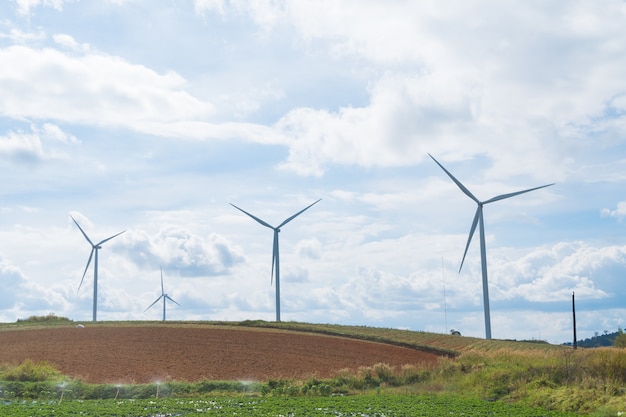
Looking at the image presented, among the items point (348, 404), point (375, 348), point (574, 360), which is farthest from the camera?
point (375, 348)

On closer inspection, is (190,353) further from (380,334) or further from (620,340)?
(620,340)

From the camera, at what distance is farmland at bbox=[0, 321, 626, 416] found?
38.1m

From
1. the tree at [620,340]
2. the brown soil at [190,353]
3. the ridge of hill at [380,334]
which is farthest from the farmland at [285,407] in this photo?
the ridge of hill at [380,334]

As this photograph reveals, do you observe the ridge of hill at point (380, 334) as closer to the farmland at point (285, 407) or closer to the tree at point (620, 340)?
the tree at point (620, 340)

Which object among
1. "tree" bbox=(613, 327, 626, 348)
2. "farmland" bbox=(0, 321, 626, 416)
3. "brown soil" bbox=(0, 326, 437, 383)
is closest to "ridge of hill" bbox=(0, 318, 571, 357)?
"farmland" bbox=(0, 321, 626, 416)

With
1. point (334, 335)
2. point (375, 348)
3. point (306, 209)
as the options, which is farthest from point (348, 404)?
point (306, 209)

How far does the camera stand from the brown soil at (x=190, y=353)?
51562 millimetres

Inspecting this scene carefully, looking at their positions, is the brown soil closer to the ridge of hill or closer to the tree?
the ridge of hill

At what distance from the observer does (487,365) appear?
48000 mm

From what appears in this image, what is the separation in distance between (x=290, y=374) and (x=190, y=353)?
1217 centimetres

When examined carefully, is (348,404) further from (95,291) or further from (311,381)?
(95,291)

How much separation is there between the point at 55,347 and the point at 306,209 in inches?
1609

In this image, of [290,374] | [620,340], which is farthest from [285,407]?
[620,340]

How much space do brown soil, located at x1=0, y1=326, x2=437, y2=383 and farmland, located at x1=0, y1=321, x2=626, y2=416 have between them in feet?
Result: 0.32
